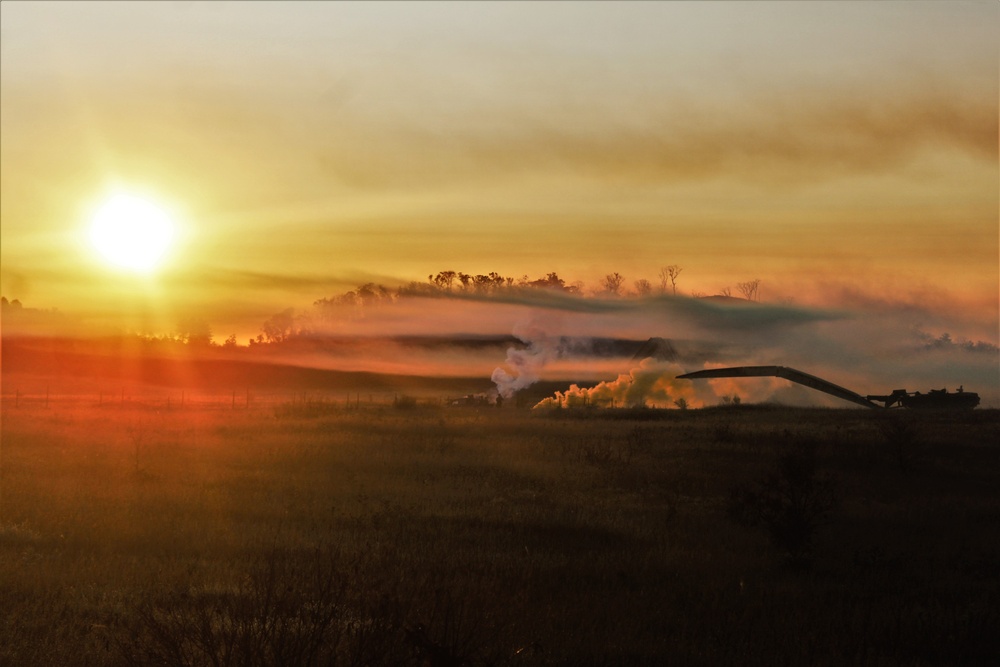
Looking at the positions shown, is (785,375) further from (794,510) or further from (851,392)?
(794,510)

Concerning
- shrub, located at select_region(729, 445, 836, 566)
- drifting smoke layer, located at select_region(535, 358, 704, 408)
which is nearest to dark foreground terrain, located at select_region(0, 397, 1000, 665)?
shrub, located at select_region(729, 445, 836, 566)

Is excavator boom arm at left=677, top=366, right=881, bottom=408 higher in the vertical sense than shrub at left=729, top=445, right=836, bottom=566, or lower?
higher

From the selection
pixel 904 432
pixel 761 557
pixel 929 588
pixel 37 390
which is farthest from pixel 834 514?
pixel 37 390

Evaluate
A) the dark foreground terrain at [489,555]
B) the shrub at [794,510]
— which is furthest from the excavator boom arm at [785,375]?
the shrub at [794,510]

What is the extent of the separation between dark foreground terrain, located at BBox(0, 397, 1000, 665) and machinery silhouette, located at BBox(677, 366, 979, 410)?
5444 centimetres

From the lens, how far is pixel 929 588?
49.8 ft

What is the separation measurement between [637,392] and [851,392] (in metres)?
20.9

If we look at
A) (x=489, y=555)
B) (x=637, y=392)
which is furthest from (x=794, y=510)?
(x=637, y=392)

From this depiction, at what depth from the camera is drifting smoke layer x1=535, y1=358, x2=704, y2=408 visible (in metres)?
88.4

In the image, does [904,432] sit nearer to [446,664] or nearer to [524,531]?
[524,531]

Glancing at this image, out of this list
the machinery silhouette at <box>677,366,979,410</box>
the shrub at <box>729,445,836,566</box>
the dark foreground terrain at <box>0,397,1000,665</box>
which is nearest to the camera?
the dark foreground terrain at <box>0,397,1000,665</box>

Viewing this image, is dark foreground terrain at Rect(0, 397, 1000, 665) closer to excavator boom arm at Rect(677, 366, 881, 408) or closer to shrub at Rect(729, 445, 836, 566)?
shrub at Rect(729, 445, 836, 566)

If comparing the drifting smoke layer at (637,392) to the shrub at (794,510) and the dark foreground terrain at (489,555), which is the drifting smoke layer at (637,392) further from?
the shrub at (794,510)

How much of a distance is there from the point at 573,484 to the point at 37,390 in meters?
108
